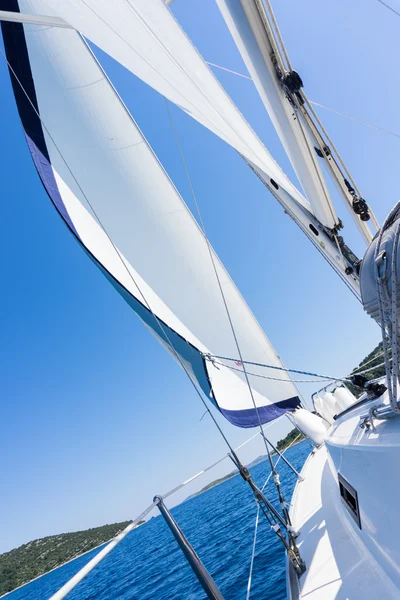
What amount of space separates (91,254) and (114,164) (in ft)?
6.51

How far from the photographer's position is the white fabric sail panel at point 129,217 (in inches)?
220

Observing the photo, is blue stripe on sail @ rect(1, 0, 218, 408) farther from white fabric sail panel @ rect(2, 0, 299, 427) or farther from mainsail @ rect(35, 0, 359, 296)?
mainsail @ rect(35, 0, 359, 296)

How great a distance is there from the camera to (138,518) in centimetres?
177

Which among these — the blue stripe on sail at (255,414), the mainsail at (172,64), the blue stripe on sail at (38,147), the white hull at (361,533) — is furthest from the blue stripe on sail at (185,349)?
the mainsail at (172,64)

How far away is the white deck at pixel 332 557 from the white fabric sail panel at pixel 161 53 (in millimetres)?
4025

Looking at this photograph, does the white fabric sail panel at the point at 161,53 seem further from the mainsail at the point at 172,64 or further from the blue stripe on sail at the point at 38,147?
the blue stripe on sail at the point at 38,147

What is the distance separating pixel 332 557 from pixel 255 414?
9.93ft

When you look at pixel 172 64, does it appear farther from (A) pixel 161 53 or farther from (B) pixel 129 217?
(B) pixel 129 217

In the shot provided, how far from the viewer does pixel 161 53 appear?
3408 millimetres

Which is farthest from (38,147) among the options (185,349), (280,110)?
(185,349)

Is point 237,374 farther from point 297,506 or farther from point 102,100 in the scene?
point 102,100

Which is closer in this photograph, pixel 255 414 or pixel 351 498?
pixel 351 498

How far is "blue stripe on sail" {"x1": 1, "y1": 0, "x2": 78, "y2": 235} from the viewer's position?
5.38 metres

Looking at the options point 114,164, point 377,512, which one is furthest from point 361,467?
point 114,164
